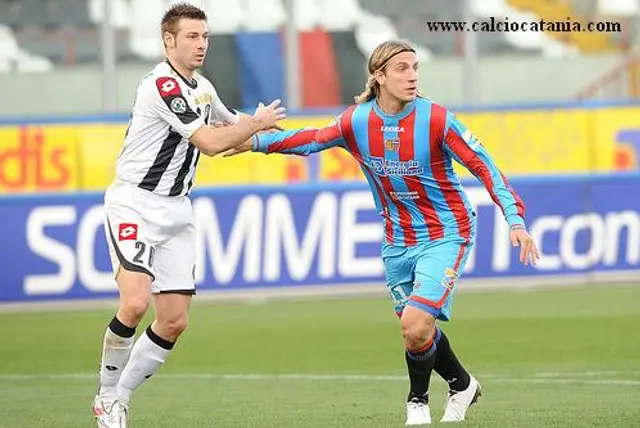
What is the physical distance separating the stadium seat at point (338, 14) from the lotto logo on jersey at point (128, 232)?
1222cm

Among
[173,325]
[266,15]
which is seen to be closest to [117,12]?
[266,15]

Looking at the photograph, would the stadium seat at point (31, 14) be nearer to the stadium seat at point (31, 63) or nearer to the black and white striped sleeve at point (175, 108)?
the stadium seat at point (31, 63)

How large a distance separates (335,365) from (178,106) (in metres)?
4.24

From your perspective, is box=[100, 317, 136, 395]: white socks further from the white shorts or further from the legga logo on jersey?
the legga logo on jersey

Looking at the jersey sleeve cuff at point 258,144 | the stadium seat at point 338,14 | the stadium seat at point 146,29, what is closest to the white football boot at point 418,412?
the jersey sleeve cuff at point 258,144

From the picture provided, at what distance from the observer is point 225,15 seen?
2039 centimetres

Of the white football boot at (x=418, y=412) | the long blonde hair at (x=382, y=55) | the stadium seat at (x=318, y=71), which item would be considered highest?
the stadium seat at (x=318, y=71)

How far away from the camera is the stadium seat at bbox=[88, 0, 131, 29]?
1986 cm

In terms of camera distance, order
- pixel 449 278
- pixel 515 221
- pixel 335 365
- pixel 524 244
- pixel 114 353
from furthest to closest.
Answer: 1. pixel 335 365
2. pixel 114 353
3. pixel 449 278
4. pixel 515 221
5. pixel 524 244

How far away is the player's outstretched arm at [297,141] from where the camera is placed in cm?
875

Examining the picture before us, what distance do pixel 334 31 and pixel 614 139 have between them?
4187 mm

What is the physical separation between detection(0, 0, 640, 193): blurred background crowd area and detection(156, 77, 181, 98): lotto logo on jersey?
29.3ft

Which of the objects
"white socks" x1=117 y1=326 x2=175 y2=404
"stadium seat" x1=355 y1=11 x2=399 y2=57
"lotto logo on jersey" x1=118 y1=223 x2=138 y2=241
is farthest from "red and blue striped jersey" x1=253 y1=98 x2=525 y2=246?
"stadium seat" x1=355 y1=11 x2=399 y2=57

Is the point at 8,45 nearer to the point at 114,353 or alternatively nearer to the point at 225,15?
the point at 225,15
